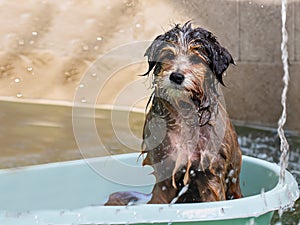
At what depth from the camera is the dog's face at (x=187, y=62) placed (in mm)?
2324

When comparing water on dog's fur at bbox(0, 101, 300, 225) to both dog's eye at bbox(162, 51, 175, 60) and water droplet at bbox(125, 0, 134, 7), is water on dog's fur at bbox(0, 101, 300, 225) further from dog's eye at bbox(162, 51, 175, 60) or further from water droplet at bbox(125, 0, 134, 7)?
dog's eye at bbox(162, 51, 175, 60)

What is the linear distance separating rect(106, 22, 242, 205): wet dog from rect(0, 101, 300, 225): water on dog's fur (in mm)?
1472

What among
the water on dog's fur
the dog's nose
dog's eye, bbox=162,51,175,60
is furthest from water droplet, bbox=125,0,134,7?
the dog's nose

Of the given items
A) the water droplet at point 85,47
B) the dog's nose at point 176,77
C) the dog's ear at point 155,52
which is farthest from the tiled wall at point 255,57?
the dog's nose at point 176,77

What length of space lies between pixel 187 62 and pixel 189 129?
0.25 meters

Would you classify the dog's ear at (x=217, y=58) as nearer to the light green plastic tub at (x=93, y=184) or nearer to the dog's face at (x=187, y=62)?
the dog's face at (x=187, y=62)

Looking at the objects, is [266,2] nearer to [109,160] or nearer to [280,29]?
[280,29]

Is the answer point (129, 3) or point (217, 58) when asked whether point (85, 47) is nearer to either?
point (129, 3)

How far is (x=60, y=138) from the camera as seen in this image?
16.4 feet

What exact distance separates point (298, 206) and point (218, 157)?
3.32 ft

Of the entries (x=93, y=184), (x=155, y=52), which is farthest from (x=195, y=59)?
(x=93, y=184)

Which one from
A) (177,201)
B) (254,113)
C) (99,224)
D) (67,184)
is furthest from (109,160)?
(254,113)

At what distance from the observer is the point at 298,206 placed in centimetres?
329

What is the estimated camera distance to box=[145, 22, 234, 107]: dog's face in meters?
2.32
